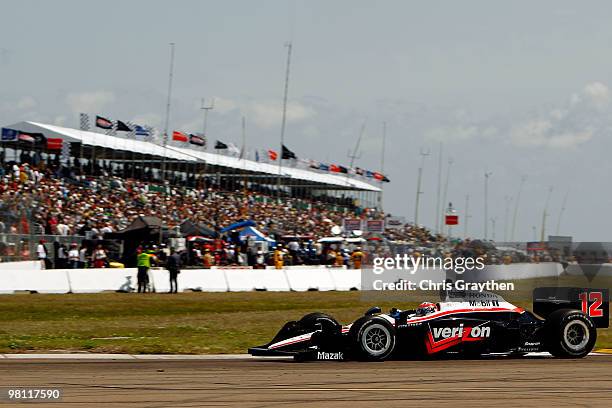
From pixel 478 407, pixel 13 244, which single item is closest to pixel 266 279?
pixel 13 244

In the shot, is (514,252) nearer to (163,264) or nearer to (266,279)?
(266,279)

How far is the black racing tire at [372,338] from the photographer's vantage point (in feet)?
45.8

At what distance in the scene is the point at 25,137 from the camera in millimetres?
44781

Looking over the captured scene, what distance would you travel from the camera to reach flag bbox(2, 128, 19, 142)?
145 feet

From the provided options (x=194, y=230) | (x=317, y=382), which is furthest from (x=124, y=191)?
(x=317, y=382)

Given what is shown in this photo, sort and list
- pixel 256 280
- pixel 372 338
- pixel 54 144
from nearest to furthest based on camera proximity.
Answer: pixel 372 338 < pixel 256 280 < pixel 54 144

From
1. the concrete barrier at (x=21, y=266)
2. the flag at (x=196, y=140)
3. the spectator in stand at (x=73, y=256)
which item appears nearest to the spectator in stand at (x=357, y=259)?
the spectator in stand at (x=73, y=256)

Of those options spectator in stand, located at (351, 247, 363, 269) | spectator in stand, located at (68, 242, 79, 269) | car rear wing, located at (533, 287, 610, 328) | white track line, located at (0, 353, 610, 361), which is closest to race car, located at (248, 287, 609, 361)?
car rear wing, located at (533, 287, 610, 328)

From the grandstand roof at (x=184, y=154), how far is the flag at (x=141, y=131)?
1.69 feet

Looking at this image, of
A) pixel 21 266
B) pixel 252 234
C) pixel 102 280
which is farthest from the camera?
pixel 252 234

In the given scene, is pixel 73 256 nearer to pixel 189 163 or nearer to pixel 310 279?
pixel 310 279

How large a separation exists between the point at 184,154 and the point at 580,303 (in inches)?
1759

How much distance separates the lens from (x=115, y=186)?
4497 centimetres

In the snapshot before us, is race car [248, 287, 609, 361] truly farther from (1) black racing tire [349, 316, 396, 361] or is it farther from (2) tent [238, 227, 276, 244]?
(2) tent [238, 227, 276, 244]
